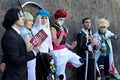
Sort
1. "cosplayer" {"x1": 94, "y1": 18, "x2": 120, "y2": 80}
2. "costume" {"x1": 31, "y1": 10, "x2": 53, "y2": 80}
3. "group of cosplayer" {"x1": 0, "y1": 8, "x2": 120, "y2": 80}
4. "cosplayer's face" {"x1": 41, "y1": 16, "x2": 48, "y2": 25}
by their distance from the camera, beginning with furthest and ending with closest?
"cosplayer" {"x1": 94, "y1": 18, "x2": 120, "y2": 80} → "cosplayer's face" {"x1": 41, "y1": 16, "x2": 48, "y2": 25} → "costume" {"x1": 31, "y1": 10, "x2": 53, "y2": 80} → "group of cosplayer" {"x1": 0, "y1": 8, "x2": 120, "y2": 80}

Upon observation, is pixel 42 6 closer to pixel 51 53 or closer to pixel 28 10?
pixel 28 10

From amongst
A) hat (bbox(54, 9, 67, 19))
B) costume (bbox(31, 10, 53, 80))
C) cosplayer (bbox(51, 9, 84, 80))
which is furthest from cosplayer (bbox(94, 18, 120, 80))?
costume (bbox(31, 10, 53, 80))

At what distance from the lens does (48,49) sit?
7363mm

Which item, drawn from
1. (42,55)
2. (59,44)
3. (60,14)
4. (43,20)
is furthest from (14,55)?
(60,14)

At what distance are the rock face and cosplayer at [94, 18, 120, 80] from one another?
467 millimetres

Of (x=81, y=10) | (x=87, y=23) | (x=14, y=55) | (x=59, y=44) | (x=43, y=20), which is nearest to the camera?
(x=14, y=55)

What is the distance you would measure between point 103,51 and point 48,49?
2.03m

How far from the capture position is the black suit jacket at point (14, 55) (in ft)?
16.7

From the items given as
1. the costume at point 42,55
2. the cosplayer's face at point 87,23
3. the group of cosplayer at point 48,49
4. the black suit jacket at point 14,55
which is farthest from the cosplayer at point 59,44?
the black suit jacket at point 14,55

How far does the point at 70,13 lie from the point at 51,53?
5.76 ft

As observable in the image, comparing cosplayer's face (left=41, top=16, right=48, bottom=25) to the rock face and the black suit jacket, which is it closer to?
the rock face

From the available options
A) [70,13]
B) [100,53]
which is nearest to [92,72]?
[100,53]

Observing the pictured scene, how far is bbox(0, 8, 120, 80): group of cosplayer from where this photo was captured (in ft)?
17.0

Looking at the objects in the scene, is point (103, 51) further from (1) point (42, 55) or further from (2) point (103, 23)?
(1) point (42, 55)
